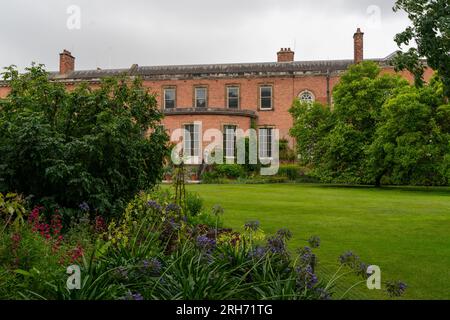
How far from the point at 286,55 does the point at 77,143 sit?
40503 mm

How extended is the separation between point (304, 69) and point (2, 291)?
132 ft

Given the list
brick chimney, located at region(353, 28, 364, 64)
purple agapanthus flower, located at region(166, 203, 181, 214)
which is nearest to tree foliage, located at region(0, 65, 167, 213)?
purple agapanthus flower, located at region(166, 203, 181, 214)

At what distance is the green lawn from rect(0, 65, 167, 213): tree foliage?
116 inches

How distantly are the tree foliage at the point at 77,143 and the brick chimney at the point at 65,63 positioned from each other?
130 ft

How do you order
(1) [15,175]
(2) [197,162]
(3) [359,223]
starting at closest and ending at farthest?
(1) [15,175], (3) [359,223], (2) [197,162]

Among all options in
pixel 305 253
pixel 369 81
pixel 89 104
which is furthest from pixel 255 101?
pixel 305 253

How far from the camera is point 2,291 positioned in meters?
4.97

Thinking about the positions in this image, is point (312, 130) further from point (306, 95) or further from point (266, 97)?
point (266, 97)

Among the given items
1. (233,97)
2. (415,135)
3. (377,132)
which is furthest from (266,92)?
(415,135)

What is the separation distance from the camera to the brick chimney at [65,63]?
48.8 metres

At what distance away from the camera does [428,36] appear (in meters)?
9.98

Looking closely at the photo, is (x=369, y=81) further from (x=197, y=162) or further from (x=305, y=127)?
(x=197, y=162)

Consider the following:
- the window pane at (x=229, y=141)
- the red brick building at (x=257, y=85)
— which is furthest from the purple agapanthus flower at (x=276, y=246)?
the red brick building at (x=257, y=85)

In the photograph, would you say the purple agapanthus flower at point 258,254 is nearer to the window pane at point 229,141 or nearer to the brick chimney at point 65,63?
the window pane at point 229,141
